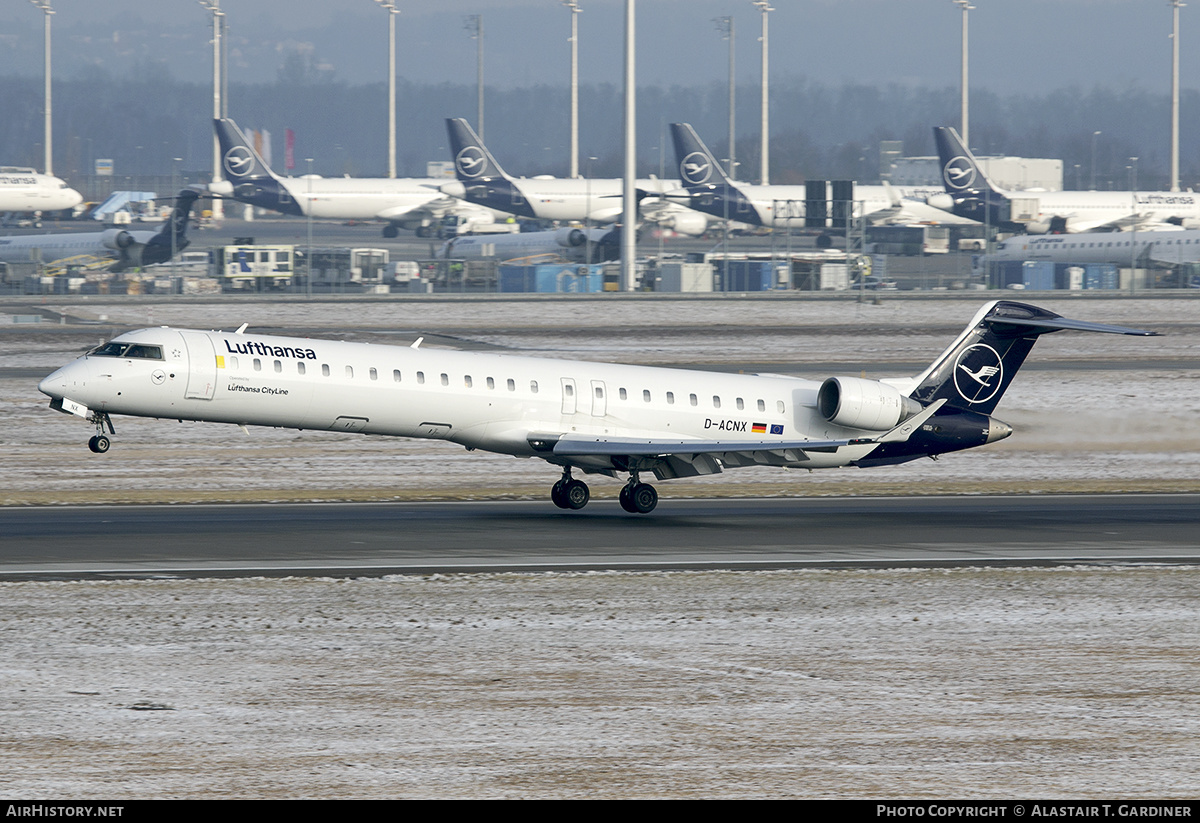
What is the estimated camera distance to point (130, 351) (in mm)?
31719

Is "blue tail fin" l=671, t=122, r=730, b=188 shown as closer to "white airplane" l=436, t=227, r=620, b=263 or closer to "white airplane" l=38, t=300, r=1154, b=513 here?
"white airplane" l=436, t=227, r=620, b=263

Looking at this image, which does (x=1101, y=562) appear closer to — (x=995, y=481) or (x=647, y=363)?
(x=995, y=481)

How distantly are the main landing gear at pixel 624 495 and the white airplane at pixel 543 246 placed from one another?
6518cm

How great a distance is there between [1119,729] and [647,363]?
45.9 m

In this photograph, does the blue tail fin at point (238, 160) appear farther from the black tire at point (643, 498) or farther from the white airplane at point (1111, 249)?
the black tire at point (643, 498)

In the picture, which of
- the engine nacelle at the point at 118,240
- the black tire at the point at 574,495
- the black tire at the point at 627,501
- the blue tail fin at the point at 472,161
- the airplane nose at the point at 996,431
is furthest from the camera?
the blue tail fin at the point at 472,161

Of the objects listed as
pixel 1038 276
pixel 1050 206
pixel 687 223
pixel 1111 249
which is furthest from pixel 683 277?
pixel 1050 206

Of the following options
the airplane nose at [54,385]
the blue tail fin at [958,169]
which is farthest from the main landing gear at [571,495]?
the blue tail fin at [958,169]

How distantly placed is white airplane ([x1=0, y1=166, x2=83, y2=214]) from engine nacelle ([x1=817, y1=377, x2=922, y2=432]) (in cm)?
13139

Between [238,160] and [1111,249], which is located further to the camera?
[238,160]

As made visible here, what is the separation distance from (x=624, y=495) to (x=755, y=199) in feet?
306

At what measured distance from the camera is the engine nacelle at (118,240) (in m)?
95.1

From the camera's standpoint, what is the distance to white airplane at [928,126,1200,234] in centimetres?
12250

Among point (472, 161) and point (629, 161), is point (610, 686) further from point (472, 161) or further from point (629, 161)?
point (472, 161)
